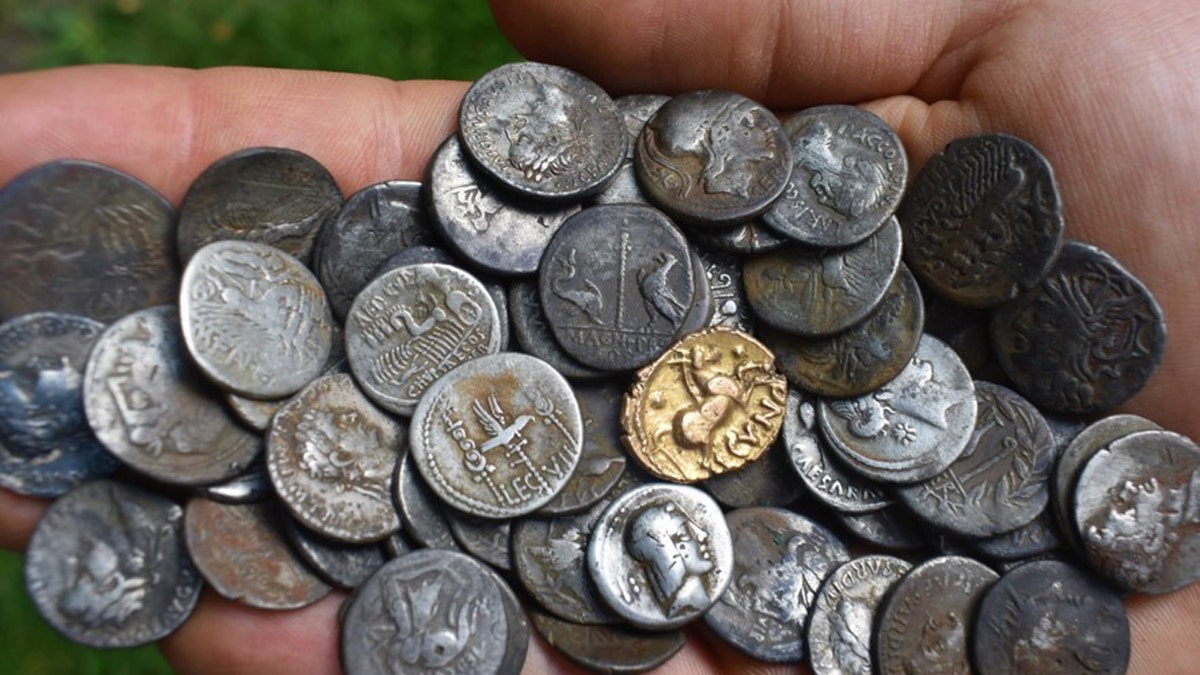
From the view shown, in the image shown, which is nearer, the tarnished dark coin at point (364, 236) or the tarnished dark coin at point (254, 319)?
the tarnished dark coin at point (254, 319)

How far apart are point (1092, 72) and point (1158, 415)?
3.24 feet

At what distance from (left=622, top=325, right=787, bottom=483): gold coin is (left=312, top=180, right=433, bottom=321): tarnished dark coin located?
76 centimetres

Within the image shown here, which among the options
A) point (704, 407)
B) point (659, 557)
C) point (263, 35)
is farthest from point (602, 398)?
point (263, 35)

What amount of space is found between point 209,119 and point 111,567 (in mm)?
1227

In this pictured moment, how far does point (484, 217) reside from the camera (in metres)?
2.69

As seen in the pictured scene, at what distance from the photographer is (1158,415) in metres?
2.85

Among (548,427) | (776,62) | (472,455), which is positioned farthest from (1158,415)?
(472,455)

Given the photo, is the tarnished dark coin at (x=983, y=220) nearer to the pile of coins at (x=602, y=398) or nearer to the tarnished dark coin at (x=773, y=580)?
the pile of coins at (x=602, y=398)

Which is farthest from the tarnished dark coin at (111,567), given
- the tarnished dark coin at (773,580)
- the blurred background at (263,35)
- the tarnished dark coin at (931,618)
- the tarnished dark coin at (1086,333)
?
the blurred background at (263,35)

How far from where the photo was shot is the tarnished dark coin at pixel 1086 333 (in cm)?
269

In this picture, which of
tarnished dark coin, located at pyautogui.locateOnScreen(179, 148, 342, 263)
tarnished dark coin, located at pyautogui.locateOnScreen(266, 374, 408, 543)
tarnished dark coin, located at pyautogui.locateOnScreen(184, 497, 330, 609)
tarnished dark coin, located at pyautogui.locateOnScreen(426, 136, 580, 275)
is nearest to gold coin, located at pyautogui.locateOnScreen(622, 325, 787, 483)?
tarnished dark coin, located at pyautogui.locateOnScreen(426, 136, 580, 275)

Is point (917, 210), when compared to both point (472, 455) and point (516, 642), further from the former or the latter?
point (516, 642)

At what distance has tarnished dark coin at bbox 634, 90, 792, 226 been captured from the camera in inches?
105

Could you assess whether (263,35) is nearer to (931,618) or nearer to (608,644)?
(608,644)
